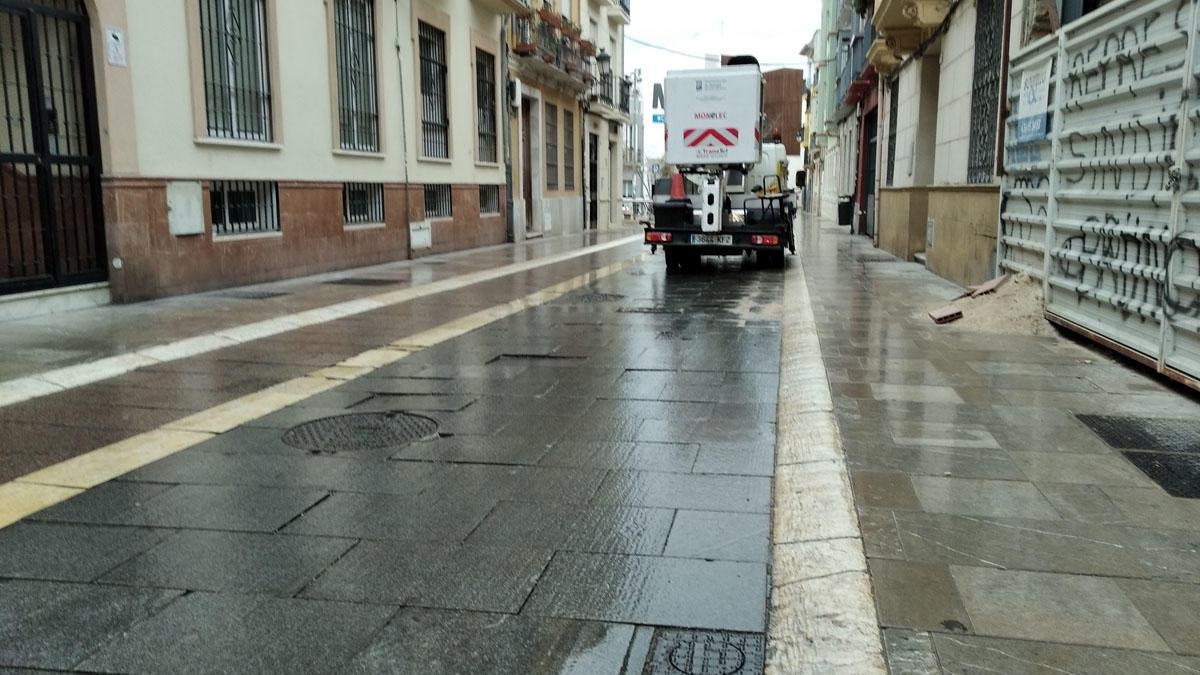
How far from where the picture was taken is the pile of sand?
7918 millimetres

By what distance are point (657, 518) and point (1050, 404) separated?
2922 mm

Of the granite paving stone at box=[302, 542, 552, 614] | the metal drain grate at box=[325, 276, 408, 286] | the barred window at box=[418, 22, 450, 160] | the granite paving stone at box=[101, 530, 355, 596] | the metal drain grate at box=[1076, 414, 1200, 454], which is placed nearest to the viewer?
the granite paving stone at box=[302, 542, 552, 614]

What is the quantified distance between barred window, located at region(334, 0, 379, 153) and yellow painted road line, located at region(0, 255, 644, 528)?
24.1 feet

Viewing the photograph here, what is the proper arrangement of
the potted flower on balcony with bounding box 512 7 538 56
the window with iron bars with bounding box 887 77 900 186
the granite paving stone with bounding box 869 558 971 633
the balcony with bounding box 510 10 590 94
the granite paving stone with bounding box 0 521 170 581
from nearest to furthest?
1. the granite paving stone with bounding box 869 558 971 633
2. the granite paving stone with bounding box 0 521 170 581
3. the window with iron bars with bounding box 887 77 900 186
4. the potted flower on balcony with bounding box 512 7 538 56
5. the balcony with bounding box 510 10 590 94

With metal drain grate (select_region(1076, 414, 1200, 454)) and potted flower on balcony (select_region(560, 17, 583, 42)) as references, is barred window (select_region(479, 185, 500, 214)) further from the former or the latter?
metal drain grate (select_region(1076, 414, 1200, 454))

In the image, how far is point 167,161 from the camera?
1020 centimetres

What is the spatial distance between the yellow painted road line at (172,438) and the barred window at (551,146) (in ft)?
58.8

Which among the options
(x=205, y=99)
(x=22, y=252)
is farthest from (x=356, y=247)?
(x=22, y=252)

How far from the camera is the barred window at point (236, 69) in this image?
1109 centimetres

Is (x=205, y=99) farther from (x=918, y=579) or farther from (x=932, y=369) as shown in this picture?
(x=918, y=579)

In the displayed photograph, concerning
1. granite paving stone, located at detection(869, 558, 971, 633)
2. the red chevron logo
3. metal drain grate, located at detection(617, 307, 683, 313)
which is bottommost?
granite paving stone, located at detection(869, 558, 971, 633)

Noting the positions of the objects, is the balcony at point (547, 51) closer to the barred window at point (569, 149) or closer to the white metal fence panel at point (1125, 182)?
the barred window at point (569, 149)

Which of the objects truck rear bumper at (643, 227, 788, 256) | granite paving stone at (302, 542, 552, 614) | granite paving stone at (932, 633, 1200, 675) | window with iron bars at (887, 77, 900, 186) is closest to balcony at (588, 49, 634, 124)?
window with iron bars at (887, 77, 900, 186)

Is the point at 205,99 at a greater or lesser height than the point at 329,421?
greater
